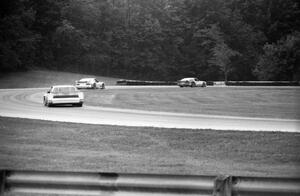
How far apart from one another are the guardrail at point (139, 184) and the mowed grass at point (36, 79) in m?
63.5

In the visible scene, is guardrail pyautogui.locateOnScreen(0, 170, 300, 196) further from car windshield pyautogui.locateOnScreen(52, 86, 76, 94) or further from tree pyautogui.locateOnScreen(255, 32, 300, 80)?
tree pyautogui.locateOnScreen(255, 32, 300, 80)

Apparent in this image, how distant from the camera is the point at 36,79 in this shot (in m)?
75.8

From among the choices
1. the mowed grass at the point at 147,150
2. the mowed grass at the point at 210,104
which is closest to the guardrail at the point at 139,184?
the mowed grass at the point at 147,150

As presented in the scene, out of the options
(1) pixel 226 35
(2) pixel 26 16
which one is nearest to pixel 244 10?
(1) pixel 226 35

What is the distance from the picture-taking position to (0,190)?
16.7 feet

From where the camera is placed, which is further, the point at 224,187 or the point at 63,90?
the point at 63,90

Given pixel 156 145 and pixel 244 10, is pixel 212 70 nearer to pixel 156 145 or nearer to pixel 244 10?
pixel 244 10

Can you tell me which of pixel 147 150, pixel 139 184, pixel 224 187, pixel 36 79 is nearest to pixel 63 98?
pixel 147 150

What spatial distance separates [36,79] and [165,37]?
34.5 m

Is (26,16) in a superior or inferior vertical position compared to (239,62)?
superior

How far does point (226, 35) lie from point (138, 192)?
10187cm

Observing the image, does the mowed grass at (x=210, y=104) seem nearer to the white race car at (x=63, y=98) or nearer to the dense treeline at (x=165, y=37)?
the white race car at (x=63, y=98)

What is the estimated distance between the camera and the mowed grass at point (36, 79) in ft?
229

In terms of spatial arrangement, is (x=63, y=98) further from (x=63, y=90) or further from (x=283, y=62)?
(x=283, y=62)
